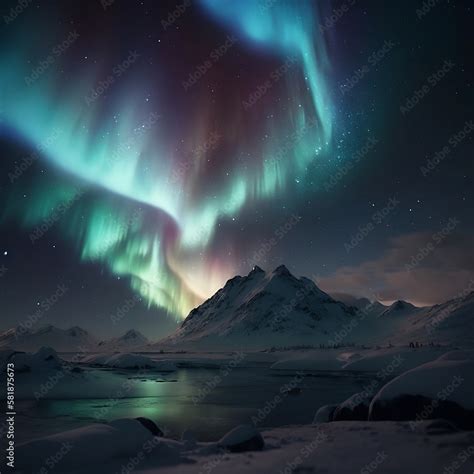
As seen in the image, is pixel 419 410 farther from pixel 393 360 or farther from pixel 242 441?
pixel 393 360

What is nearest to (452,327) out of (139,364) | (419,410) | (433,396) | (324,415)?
(139,364)

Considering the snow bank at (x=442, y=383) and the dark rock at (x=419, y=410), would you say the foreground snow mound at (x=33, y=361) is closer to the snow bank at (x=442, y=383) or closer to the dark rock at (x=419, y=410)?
the dark rock at (x=419, y=410)

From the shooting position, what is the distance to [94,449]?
10852 mm

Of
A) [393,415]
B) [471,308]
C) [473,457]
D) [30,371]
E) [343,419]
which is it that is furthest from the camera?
[471,308]

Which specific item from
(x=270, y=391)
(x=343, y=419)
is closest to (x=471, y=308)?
(x=270, y=391)

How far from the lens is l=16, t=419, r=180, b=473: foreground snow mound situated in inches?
395

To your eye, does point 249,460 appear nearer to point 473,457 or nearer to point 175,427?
point 473,457

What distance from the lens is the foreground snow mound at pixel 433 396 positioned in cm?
1291

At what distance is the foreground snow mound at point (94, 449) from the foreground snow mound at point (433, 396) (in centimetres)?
761

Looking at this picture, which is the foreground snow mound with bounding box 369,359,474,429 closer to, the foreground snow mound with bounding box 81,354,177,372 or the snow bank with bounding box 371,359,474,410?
the snow bank with bounding box 371,359,474,410

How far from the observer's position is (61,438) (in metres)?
10.9

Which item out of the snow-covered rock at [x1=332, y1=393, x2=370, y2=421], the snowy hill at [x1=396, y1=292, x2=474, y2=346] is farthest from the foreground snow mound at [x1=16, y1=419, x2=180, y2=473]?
the snowy hill at [x1=396, y1=292, x2=474, y2=346]

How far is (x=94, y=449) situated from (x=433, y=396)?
10.5m

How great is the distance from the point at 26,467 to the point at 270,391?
2504 cm
